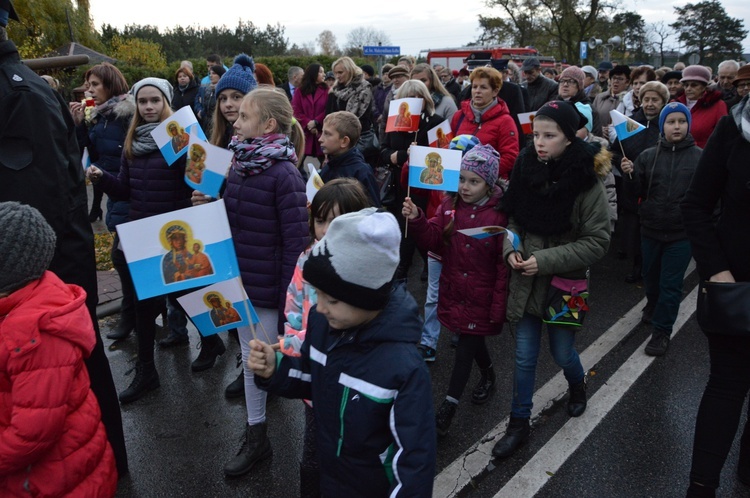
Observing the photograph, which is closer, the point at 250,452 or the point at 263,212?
the point at 263,212

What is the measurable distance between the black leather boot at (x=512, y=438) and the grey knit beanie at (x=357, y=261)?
1.82 metres

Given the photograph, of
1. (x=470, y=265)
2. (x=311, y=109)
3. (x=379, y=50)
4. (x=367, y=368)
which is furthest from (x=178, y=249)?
(x=379, y=50)

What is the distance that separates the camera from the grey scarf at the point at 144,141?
404 centimetres

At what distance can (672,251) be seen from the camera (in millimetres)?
4617

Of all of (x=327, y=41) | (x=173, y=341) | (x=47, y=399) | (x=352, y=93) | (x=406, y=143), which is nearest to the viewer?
(x=47, y=399)

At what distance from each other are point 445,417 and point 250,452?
3.74 feet

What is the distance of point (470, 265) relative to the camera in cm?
350

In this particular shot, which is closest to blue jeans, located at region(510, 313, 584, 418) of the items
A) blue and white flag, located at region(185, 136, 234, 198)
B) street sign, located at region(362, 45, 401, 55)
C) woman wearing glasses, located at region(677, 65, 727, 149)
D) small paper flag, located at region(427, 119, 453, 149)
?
blue and white flag, located at region(185, 136, 234, 198)

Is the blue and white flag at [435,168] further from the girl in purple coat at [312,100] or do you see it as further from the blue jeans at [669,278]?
the girl in purple coat at [312,100]

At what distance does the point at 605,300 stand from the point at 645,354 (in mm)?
1315

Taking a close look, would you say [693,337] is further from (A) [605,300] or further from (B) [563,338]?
(B) [563,338]

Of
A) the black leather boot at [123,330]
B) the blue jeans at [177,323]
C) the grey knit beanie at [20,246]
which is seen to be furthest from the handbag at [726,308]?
the black leather boot at [123,330]

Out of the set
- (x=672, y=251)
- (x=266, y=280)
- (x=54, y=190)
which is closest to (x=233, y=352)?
(x=266, y=280)

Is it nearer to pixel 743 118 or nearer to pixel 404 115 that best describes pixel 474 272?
pixel 743 118
